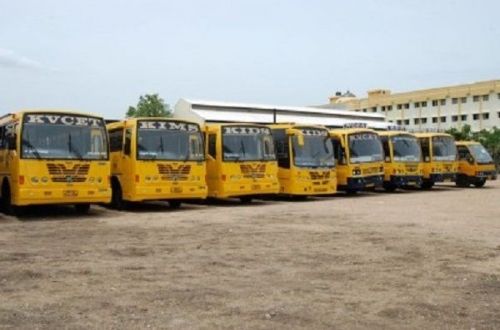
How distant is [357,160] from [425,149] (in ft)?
16.5

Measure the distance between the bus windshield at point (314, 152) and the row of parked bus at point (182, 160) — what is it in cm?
3

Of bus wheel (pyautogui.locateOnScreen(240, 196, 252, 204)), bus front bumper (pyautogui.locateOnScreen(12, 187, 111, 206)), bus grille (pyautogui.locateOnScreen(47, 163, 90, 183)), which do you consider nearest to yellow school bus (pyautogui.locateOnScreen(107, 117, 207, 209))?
bus front bumper (pyautogui.locateOnScreen(12, 187, 111, 206))

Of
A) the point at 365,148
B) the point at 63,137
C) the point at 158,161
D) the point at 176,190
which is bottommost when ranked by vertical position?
the point at 176,190

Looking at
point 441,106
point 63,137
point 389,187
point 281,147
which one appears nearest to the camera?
point 63,137

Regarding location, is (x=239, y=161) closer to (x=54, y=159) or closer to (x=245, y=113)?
(x=54, y=159)

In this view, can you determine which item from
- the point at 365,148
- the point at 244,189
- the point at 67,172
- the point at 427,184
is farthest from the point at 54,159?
the point at 427,184

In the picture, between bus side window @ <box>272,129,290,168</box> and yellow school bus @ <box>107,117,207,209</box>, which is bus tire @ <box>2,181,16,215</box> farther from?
bus side window @ <box>272,129,290,168</box>

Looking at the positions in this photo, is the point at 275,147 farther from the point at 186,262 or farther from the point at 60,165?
the point at 186,262

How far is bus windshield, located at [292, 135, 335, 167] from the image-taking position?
21.7 metres

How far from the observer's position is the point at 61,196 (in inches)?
618

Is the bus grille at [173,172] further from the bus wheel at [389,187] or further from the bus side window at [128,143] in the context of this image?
the bus wheel at [389,187]

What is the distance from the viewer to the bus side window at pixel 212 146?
20.1 m

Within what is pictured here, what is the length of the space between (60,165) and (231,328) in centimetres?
1080

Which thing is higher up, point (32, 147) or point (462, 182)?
point (32, 147)
